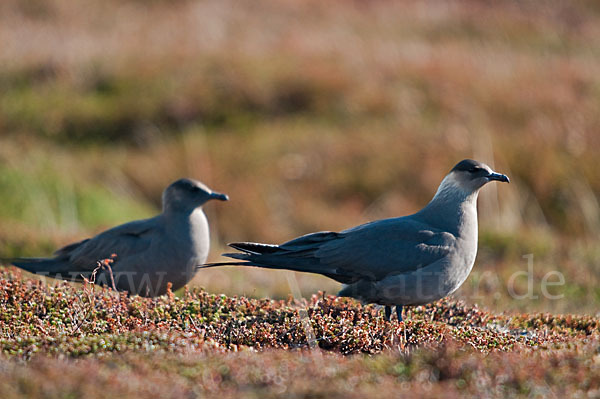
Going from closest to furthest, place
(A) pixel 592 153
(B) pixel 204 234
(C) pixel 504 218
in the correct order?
(B) pixel 204 234
(C) pixel 504 218
(A) pixel 592 153

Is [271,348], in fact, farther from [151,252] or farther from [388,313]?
[151,252]

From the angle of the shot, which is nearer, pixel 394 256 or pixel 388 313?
pixel 394 256

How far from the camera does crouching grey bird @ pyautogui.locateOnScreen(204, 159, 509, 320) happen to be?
204 inches

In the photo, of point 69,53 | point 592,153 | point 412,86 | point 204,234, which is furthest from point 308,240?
point 69,53

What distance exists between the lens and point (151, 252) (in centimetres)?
606

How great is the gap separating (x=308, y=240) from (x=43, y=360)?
2.42m

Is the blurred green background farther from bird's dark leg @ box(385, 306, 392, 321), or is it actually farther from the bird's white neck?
bird's dark leg @ box(385, 306, 392, 321)

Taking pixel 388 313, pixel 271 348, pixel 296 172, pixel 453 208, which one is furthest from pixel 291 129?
pixel 271 348

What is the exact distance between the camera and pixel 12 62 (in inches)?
579

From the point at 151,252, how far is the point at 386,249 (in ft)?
6.27

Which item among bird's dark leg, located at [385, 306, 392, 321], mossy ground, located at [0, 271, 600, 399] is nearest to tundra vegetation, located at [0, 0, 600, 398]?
mossy ground, located at [0, 271, 600, 399]

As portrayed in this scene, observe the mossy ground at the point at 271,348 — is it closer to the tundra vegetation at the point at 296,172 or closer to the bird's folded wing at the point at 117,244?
the tundra vegetation at the point at 296,172

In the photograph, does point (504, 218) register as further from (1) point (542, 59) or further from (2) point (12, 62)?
(2) point (12, 62)

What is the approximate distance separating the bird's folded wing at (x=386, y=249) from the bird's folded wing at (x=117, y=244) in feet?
5.17
